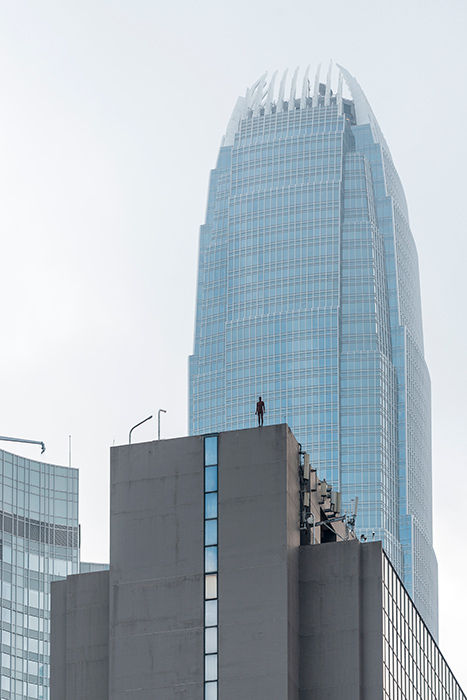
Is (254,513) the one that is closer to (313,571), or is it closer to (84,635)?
(313,571)

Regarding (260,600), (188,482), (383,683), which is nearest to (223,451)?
(188,482)

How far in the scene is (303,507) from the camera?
398ft

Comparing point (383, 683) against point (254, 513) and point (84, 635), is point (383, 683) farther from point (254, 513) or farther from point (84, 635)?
point (84, 635)

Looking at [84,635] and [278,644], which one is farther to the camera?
[84,635]

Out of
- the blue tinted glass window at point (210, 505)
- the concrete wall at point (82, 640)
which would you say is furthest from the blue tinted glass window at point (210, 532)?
the concrete wall at point (82, 640)

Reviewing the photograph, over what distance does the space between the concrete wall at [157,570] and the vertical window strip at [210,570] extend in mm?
Result: 380

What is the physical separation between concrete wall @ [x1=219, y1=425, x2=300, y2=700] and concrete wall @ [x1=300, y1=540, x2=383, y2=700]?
981 mm

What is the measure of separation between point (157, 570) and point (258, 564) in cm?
763

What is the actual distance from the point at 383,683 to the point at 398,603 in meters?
9.49

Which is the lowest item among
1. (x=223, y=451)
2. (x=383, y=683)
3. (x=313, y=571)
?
(x=383, y=683)

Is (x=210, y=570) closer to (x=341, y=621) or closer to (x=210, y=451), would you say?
(x=210, y=451)

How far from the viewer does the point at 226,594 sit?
116 m

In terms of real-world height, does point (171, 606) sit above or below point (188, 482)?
below

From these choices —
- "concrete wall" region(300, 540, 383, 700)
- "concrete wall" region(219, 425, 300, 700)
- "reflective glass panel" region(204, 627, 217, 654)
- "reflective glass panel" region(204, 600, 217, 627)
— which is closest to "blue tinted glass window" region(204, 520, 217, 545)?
"concrete wall" region(219, 425, 300, 700)
